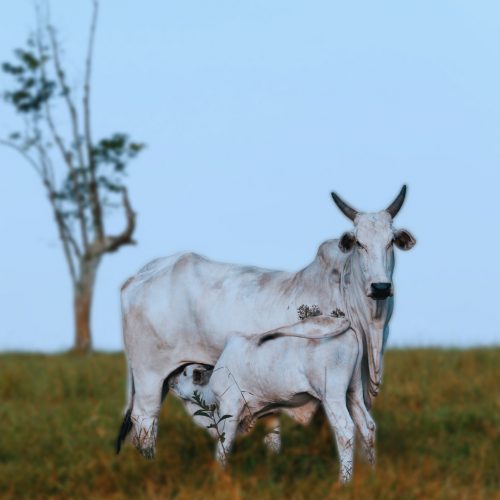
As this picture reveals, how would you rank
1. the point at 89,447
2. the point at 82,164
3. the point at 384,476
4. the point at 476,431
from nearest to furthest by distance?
the point at 384,476 < the point at 89,447 < the point at 476,431 < the point at 82,164

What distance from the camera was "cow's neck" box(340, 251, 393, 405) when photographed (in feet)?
22.4

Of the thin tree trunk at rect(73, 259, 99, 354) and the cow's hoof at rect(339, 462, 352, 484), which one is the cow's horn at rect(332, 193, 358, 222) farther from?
the thin tree trunk at rect(73, 259, 99, 354)

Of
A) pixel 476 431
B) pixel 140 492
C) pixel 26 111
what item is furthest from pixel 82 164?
pixel 140 492

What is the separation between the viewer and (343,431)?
6.41 metres

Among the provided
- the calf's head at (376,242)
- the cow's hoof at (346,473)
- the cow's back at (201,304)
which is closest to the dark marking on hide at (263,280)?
the cow's back at (201,304)

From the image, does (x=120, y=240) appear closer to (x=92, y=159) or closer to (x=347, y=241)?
(x=92, y=159)

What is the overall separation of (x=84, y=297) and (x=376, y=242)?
17.2 m

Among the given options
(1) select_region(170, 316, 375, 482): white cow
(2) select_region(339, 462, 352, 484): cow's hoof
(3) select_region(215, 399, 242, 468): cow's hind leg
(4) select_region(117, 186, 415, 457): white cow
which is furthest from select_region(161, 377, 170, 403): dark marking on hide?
(2) select_region(339, 462, 352, 484): cow's hoof

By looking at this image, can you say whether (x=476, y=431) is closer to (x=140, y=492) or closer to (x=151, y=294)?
(x=151, y=294)

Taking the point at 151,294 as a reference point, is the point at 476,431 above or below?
below

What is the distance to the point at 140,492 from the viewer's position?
6.52 metres

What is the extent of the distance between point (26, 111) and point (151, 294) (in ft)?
55.8

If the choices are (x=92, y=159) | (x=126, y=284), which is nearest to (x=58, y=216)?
(x=92, y=159)

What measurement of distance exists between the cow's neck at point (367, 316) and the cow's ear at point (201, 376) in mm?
1011
